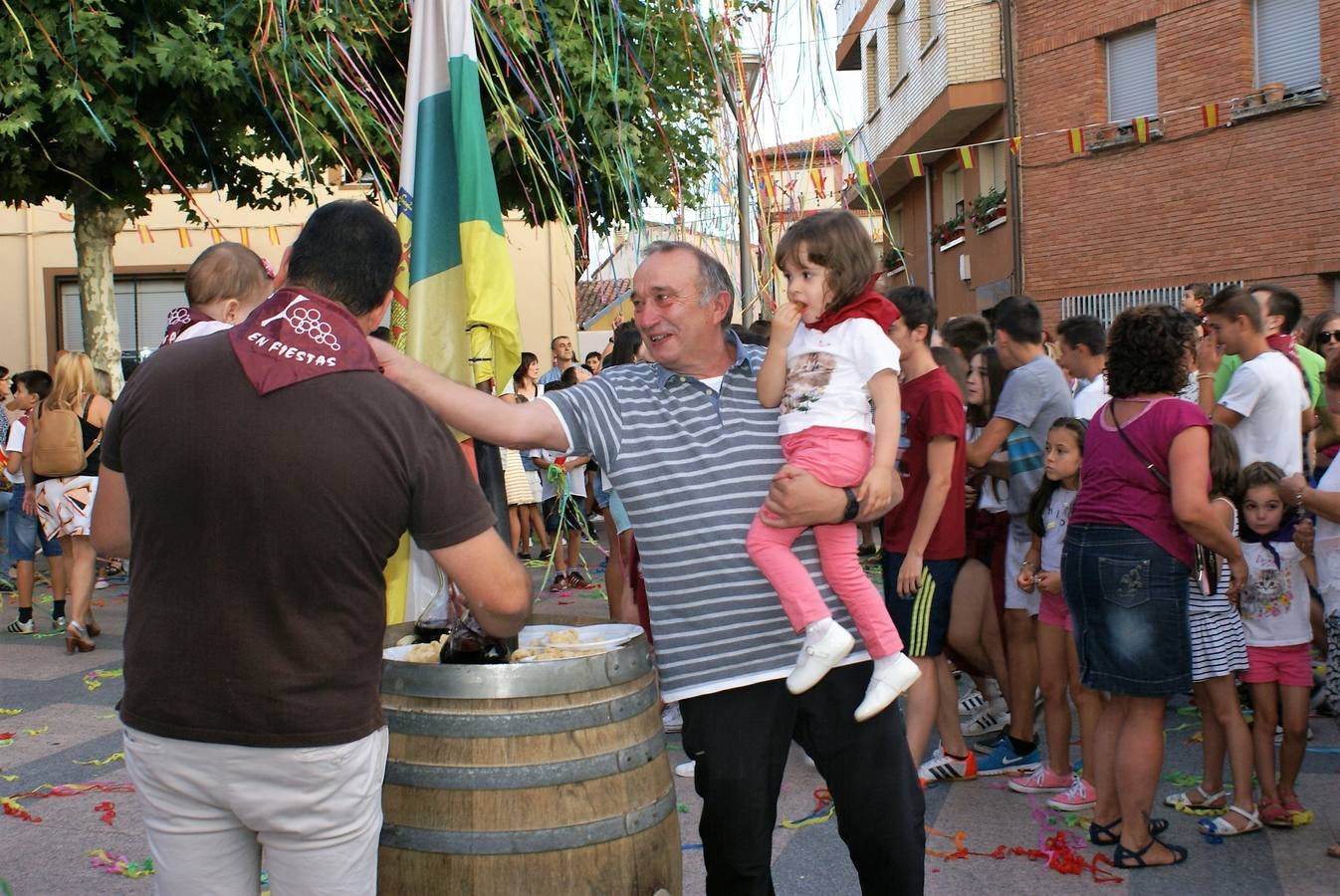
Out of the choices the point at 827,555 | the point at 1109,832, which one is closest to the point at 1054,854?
the point at 1109,832

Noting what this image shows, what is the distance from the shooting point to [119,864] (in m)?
4.46

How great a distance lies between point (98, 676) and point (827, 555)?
5.88 m

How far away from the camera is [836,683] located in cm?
306

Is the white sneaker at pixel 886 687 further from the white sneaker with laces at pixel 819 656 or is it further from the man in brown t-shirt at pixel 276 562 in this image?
the man in brown t-shirt at pixel 276 562

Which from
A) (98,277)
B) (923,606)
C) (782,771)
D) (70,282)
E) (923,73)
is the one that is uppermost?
(923,73)

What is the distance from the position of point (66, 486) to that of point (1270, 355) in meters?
7.27

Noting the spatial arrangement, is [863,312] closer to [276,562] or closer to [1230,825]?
[276,562]

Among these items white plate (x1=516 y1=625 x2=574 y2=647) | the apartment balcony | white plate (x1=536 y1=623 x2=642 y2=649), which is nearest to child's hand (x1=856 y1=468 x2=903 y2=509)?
white plate (x1=536 y1=623 x2=642 y2=649)

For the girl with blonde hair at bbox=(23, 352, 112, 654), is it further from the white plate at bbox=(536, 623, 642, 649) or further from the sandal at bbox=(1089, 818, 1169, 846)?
the sandal at bbox=(1089, 818, 1169, 846)

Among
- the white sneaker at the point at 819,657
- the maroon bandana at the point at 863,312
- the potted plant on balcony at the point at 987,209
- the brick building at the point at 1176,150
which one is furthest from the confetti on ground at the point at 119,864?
the potted plant on balcony at the point at 987,209

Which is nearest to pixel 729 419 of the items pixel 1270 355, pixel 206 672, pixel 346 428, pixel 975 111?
pixel 346 428

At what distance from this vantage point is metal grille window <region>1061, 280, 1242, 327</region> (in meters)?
16.7

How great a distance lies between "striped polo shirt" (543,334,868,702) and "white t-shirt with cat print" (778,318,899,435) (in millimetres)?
126

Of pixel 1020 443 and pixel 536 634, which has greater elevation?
pixel 1020 443
